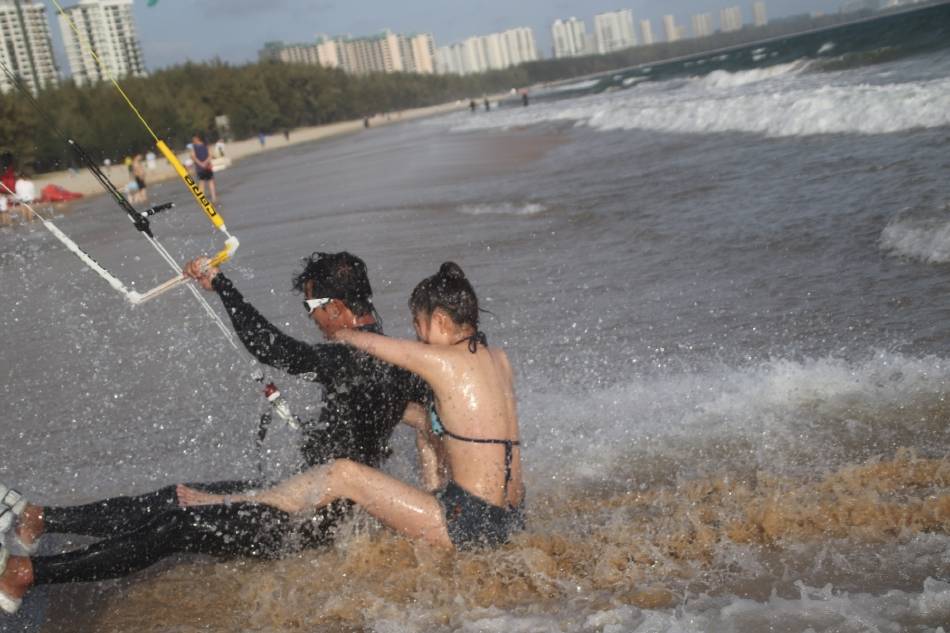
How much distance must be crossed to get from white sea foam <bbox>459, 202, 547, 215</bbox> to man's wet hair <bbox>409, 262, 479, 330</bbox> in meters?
8.94

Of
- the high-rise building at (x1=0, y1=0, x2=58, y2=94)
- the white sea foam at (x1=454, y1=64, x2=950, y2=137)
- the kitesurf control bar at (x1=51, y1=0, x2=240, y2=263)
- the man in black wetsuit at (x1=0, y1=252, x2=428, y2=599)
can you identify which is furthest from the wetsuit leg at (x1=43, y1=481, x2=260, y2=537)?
the white sea foam at (x1=454, y1=64, x2=950, y2=137)

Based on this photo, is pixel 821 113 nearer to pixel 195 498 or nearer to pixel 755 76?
pixel 195 498

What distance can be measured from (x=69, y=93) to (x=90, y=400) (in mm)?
59742

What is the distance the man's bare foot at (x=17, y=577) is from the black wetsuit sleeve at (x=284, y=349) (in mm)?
1224

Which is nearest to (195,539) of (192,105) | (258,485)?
(258,485)

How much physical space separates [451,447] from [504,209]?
32.1ft

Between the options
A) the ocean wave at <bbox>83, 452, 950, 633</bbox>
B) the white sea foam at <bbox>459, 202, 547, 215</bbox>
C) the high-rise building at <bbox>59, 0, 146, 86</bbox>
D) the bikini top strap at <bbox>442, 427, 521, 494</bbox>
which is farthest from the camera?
the white sea foam at <bbox>459, 202, 547, 215</bbox>

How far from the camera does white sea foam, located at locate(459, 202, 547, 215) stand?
41.9ft

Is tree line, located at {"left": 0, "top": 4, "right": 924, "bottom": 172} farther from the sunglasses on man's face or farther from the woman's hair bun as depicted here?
the woman's hair bun

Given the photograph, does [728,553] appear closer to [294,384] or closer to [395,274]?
[294,384]

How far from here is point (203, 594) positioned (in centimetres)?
392

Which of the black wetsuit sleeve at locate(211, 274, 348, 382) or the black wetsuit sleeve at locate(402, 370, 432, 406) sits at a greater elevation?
the black wetsuit sleeve at locate(211, 274, 348, 382)

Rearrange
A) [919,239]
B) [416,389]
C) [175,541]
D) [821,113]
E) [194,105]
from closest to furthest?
[175,541] < [416,389] < [919,239] < [821,113] < [194,105]

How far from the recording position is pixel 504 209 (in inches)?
522
